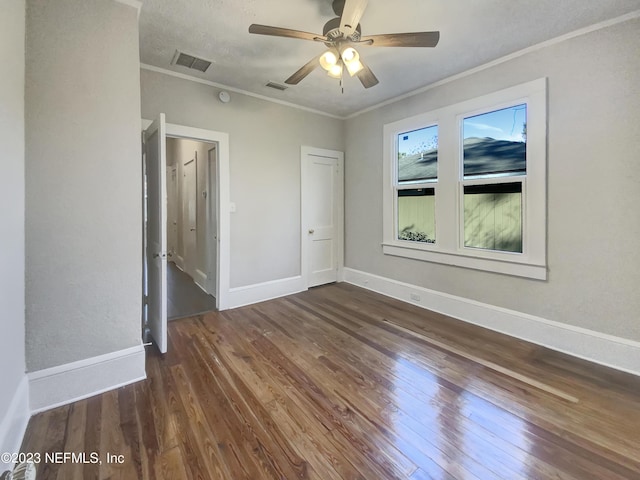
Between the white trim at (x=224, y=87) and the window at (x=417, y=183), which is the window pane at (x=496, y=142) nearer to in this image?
the window at (x=417, y=183)

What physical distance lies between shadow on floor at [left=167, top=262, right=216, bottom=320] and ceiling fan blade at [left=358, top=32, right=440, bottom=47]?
3.33 metres

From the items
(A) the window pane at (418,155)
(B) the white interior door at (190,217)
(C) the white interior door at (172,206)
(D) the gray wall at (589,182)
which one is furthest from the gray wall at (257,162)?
(C) the white interior door at (172,206)

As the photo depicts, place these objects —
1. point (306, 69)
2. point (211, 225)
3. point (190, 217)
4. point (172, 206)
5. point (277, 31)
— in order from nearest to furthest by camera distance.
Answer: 1. point (277, 31)
2. point (306, 69)
3. point (211, 225)
4. point (190, 217)
5. point (172, 206)

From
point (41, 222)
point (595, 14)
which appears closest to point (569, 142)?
point (595, 14)

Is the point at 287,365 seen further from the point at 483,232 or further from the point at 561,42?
the point at 561,42

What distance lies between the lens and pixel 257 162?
393 cm

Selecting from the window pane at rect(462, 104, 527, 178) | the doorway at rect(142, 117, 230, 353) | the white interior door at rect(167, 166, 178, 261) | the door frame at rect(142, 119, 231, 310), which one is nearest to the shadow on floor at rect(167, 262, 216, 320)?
the doorway at rect(142, 117, 230, 353)

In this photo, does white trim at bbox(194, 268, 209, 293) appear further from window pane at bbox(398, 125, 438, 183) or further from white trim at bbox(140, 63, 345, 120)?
window pane at bbox(398, 125, 438, 183)

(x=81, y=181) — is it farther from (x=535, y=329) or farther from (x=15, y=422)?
(x=535, y=329)

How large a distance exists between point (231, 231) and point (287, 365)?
196 cm

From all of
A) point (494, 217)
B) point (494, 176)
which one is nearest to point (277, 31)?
point (494, 176)

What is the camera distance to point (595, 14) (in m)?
2.26

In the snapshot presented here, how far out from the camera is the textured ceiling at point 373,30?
2.18 metres

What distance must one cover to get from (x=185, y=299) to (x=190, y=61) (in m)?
2.97
